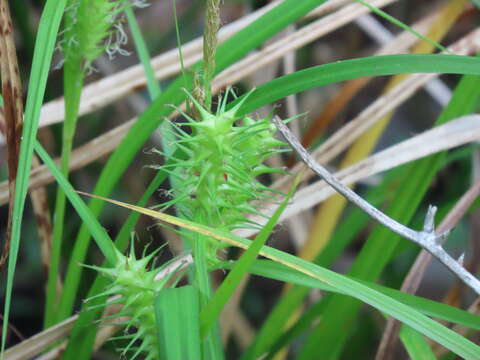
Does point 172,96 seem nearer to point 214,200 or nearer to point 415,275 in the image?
point 214,200

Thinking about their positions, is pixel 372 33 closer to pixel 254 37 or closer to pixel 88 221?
pixel 254 37

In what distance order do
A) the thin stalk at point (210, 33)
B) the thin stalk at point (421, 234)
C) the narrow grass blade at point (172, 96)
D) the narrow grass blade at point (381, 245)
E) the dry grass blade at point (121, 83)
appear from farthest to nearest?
1. the dry grass blade at point (121, 83)
2. the narrow grass blade at point (381, 245)
3. the narrow grass blade at point (172, 96)
4. the thin stalk at point (421, 234)
5. the thin stalk at point (210, 33)

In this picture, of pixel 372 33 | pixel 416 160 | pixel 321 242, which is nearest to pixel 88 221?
pixel 416 160

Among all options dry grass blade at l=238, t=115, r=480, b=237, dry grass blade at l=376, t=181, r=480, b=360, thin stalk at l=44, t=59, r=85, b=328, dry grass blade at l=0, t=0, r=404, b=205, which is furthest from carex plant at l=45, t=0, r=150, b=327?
dry grass blade at l=376, t=181, r=480, b=360

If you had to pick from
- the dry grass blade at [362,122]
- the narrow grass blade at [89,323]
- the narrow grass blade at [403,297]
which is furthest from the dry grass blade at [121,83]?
the narrow grass blade at [403,297]

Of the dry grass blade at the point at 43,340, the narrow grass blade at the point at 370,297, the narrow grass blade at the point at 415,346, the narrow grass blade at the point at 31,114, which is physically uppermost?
the narrow grass blade at the point at 31,114

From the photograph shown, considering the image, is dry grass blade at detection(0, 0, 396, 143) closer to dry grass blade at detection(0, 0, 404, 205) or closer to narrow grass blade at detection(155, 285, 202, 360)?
dry grass blade at detection(0, 0, 404, 205)

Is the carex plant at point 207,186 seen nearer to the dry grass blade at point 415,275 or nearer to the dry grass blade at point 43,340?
the dry grass blade at point 43,340
